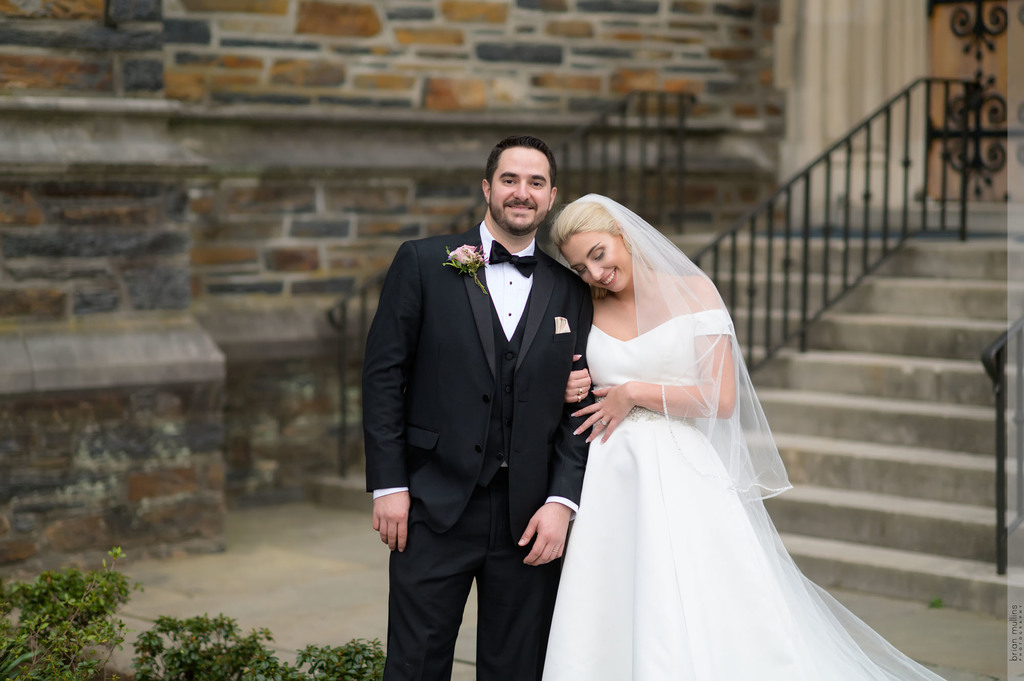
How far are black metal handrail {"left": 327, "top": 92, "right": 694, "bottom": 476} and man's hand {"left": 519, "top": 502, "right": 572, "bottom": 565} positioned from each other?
14.1 feet

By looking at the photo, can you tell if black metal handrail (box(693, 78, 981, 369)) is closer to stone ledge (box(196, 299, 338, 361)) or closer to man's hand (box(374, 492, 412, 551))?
stone ledge (box(196, 299, 338, 361))

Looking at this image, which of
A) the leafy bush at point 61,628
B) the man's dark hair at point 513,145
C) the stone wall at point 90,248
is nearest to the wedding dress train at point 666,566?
the man's dark hair at point 513,145

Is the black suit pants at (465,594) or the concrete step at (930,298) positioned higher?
the concrete step at (930,298)

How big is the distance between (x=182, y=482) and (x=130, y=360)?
644mm

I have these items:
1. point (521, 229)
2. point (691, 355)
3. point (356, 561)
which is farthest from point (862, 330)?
point (521, 229)

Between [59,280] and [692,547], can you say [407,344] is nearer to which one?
[692,547]

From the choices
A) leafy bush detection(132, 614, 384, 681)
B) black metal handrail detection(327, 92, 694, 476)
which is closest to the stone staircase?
black metal handrail detection(327, 92, 694, 476)

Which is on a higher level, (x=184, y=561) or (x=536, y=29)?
(x=536, y=29)

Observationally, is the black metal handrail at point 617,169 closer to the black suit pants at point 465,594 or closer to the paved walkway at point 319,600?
the paved walkway at point 319,600

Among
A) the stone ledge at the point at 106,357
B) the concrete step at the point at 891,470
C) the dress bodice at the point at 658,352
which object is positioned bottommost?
the concrete step at the point at 891,470

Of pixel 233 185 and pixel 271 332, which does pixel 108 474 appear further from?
pixel 233 185

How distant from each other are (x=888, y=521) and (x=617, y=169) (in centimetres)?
365

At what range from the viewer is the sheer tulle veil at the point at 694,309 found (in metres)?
3.42

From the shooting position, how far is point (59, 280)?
5785 millimetres
